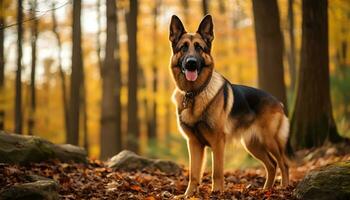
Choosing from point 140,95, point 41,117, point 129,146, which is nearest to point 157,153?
point 129,146

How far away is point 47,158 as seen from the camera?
7.74 m

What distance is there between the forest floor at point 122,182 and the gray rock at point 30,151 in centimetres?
17

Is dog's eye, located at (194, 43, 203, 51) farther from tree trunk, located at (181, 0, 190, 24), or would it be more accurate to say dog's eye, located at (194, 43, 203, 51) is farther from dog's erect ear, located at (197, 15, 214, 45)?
tree trunk, located at (181, 0, 190, 24)

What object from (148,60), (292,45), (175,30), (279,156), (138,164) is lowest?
(138,164)

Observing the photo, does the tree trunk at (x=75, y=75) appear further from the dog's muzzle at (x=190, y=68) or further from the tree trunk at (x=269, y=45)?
the dog's muzzle at (x=190, y=68)

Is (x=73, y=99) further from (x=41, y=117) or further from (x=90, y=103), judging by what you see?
(x=90, y=103)

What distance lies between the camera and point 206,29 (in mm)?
6664

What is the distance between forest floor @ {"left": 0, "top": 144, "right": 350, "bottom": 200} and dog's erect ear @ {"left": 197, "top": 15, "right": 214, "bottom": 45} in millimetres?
2188

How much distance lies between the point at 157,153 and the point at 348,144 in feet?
33.5

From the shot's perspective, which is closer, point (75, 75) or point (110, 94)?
point (110, 94)

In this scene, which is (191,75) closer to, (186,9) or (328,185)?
(328,185)

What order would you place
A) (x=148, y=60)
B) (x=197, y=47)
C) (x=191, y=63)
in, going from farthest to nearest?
(x=148, y=60)
(x=197, y=47)
(x=191, y=63)

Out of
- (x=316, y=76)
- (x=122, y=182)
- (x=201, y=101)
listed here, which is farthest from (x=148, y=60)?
(x=201, y=101)

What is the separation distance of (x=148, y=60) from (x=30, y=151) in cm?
1544
